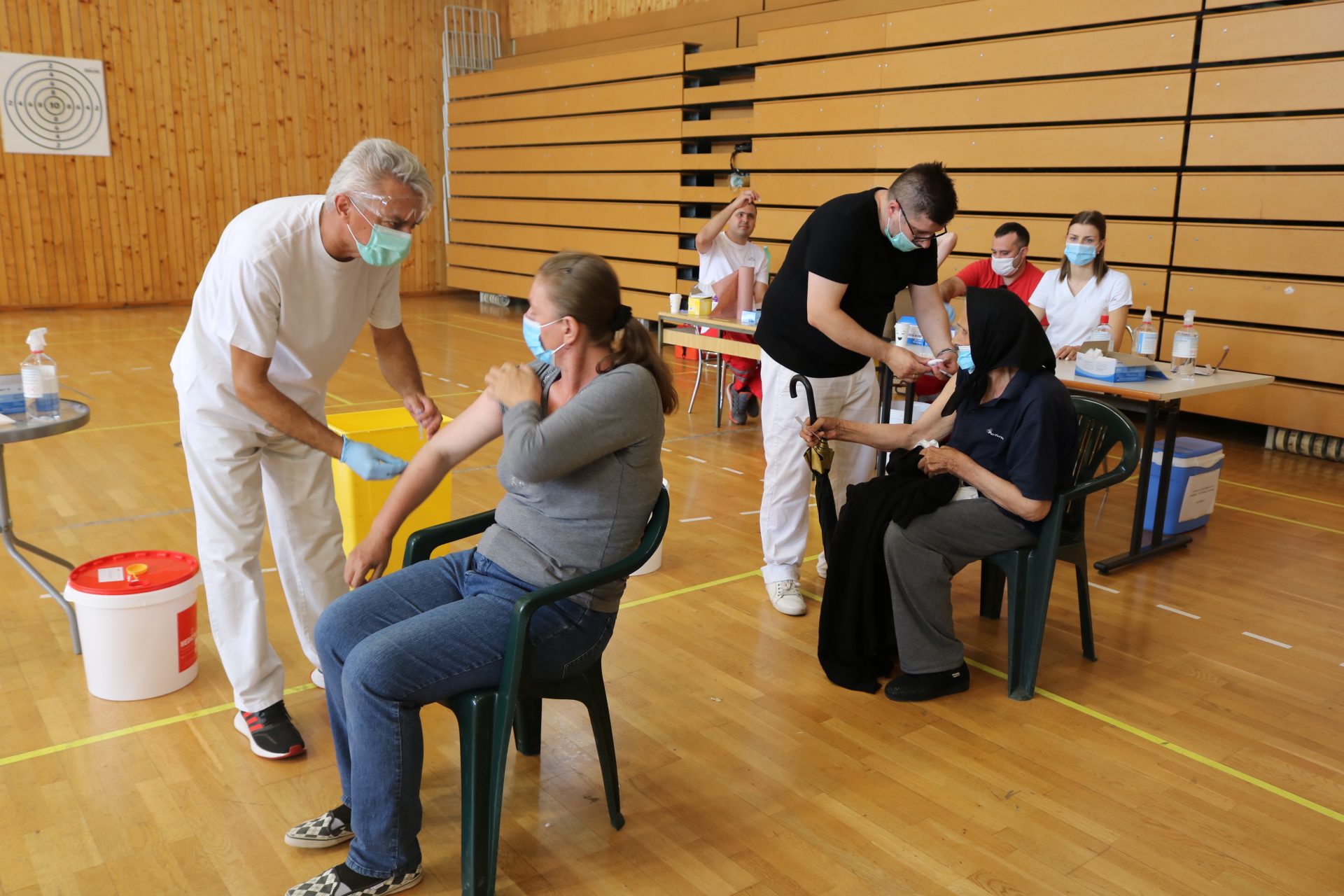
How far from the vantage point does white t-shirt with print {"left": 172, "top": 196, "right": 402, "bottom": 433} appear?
2.18m

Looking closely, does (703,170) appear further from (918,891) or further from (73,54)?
(918,891)

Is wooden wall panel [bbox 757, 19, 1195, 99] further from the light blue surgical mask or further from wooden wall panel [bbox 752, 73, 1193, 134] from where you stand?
the light blue surgical mask

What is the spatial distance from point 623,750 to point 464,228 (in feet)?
38.6

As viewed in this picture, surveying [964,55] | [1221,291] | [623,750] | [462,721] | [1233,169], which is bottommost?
[623,750]

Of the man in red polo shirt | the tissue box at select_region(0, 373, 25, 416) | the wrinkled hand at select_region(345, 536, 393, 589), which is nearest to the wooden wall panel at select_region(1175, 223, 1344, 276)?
the man in red polo shirt

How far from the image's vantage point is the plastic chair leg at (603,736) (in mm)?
2053

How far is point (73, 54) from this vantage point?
10.5 meters

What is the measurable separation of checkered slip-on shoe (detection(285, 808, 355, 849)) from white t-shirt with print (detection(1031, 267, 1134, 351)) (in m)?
4.08

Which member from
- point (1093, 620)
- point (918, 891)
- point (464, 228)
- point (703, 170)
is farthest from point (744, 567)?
point (464, 228)

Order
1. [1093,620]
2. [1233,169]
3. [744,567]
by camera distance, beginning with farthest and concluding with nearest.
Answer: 1. [1233,169]
2. [744,567]
3. [1093,620]

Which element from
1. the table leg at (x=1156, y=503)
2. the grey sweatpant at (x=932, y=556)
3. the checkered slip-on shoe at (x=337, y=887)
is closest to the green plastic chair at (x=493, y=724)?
the checkered slip-on shoe at (x=337, y=887)

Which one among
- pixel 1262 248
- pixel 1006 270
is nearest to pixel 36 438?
pixel 1006 270

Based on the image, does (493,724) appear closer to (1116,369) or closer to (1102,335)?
(1116,369)

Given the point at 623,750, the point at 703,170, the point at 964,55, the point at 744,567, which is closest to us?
the point at 623,750
